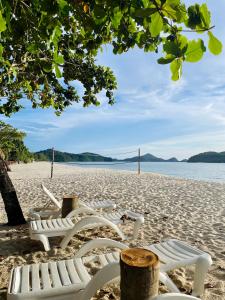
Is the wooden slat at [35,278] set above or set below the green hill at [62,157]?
below

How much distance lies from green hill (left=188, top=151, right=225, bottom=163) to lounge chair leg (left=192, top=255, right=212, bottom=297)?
432 feet

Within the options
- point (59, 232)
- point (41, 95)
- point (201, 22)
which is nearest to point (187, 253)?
point (59, 232)

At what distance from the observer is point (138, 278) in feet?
7.22

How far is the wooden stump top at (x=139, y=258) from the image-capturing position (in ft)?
7.40

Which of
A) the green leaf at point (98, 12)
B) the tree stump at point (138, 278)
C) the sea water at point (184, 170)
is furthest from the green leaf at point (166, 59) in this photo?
the sea water at point (184, 170)

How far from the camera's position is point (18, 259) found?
14.6ft

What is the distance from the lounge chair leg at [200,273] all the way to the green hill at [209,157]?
13173 cm

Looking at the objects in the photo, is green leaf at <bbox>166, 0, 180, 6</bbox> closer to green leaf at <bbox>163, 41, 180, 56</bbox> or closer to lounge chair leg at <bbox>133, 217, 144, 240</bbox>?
green leaf at <bbox>163, 41, 180, 56</bbox>

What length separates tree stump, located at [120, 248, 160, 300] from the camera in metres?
2.20

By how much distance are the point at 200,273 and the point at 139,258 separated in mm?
1280

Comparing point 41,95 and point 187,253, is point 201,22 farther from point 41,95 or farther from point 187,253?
point 41,95

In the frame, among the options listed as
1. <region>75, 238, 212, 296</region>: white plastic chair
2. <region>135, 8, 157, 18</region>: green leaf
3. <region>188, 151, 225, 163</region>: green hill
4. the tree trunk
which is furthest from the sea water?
<region>188, 151, 225, 163</region>: green hill

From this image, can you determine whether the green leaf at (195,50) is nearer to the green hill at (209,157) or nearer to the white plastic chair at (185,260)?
the white plastic chair at (185,260)

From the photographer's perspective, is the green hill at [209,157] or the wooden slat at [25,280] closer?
the wooden slat at [25,280]
